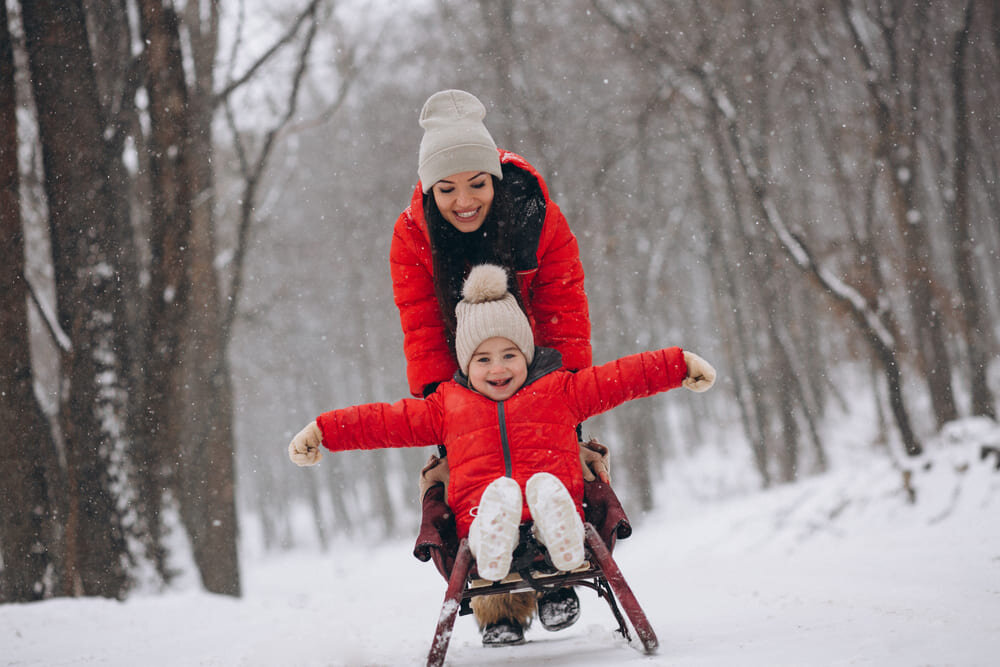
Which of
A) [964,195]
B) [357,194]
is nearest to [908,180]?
[964,195]

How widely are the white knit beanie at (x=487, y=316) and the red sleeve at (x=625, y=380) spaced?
0.26m

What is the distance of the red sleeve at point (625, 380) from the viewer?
9.47ft

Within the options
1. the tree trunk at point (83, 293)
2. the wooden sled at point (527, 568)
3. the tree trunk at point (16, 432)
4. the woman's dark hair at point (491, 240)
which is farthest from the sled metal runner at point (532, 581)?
the tree trunk at point (16, 432)

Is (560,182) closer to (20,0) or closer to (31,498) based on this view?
(20,0)

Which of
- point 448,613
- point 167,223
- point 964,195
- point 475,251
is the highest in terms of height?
point 167,223

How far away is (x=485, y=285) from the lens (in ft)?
10.3

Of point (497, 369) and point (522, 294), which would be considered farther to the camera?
point (522, 294)

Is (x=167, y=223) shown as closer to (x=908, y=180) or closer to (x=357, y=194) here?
(x=908, y=180)

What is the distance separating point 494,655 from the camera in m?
3.24

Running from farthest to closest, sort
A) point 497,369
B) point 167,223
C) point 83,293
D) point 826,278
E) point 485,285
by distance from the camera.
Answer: point 826,278
point 167,223
point 83,293
point 485,285
point 497,369

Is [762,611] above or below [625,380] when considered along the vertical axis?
below

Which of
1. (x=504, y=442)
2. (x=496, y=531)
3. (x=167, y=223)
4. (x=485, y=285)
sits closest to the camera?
(x=496, y=531)

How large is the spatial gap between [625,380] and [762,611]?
5.24ft

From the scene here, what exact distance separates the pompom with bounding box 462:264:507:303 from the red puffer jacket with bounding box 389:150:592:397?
31cm
